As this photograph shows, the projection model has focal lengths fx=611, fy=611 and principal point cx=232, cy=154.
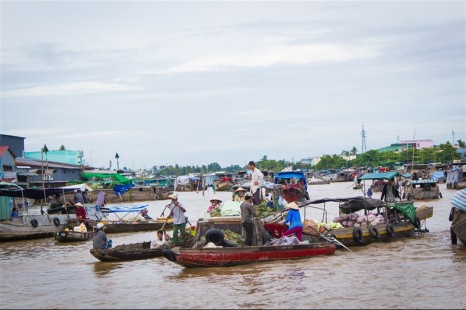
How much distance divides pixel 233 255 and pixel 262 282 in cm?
143

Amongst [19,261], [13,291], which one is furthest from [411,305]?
[19,261]

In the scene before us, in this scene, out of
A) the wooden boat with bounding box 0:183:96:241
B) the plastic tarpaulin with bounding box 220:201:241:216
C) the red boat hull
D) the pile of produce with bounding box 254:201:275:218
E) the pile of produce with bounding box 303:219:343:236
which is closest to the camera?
the red boat hull

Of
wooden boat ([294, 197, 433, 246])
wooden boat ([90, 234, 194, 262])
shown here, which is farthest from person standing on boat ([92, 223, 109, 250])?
wooden boat ([294, 197, 433, 246])

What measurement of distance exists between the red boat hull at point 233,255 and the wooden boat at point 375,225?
183 centimetres

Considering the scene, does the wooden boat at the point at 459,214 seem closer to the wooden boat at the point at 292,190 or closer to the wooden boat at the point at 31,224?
the wooden boat at the point at 292,190

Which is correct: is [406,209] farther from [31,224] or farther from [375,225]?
[31,224]

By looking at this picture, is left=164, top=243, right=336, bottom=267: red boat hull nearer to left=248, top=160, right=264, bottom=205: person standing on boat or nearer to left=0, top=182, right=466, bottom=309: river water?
left=0, top=182, right=466, bottom=309: river water

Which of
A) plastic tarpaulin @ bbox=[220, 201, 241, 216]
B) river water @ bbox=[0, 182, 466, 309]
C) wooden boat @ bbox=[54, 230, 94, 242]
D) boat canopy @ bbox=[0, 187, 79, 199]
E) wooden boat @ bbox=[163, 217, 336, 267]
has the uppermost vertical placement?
boat canopy @ bbox=[0, 187, 79, 199]

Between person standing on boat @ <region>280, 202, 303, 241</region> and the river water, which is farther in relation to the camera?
person standing on boat @ <region>280, 202, 303, 241</region>

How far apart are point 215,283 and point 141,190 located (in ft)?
147

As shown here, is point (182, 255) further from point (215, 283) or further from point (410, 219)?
point (410, 219)

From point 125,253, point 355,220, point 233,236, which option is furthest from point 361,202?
point 125,253

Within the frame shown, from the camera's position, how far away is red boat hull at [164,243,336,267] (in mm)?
13141

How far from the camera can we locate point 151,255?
1536 cm
